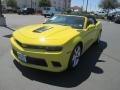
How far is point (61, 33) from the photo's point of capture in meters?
5.47

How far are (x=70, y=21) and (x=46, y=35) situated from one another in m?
1.85

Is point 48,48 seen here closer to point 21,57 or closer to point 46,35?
point 46,35

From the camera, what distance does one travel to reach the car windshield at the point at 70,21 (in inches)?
262

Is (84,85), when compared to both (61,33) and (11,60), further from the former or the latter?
(11,60)

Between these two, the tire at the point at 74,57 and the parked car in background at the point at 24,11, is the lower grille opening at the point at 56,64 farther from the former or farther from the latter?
the parked car in background at the point at 24,11

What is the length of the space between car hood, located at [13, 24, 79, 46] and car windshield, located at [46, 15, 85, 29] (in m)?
0.75

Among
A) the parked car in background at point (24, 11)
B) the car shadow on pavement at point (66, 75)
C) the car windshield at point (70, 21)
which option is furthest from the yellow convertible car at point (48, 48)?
the parked car in background at point (24, 11)

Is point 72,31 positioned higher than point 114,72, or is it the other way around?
point 72,31

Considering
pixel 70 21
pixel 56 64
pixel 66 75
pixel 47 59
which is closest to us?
pixel 47 59

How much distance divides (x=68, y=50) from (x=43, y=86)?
3.26ft

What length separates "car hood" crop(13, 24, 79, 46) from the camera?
4891 mm

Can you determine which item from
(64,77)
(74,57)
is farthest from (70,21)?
(64,77)

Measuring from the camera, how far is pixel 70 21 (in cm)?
686

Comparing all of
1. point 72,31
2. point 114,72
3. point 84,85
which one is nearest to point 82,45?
point 72,31
